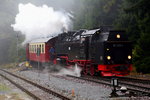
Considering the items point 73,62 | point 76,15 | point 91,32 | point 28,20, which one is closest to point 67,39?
point 73,62

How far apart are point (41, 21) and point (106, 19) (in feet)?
28.5

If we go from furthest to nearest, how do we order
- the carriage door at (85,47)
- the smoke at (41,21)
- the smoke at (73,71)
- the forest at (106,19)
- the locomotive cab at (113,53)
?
the smoke at (41,21), the forest at (106,19), the smoke at (73,71), the carriage door at (85,47), the locomotive cab at (113,53)

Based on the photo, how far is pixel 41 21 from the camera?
3475cm

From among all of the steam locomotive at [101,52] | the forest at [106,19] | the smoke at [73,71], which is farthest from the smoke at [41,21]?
the steam locomotive at [101,52]

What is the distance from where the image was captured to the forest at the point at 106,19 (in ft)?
73.2

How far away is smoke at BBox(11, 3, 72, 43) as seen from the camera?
3338 centimetres

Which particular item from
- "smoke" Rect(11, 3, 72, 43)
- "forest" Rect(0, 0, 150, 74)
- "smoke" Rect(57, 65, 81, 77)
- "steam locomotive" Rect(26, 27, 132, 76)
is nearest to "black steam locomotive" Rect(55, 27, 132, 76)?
"steam locomotive" Rect(26, 27, 132, 76)

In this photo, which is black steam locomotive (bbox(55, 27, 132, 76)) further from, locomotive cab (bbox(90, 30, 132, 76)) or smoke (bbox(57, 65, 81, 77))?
smoke (bbox(57, 65, 81, 77))

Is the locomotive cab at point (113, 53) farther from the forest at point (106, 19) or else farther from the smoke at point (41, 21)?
the smoke at point (41, 21)

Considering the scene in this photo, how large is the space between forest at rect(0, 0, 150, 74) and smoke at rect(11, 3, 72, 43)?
2026mm

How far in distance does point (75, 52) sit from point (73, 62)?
50.6 inches

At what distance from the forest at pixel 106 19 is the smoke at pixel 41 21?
2.03 meters

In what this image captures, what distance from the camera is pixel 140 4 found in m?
26.2

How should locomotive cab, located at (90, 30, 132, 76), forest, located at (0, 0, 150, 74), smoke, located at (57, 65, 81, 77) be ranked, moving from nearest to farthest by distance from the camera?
locomotive cab, located at (90, 30, 132, 76)
smoke, located at (57, 65, 81, 77)
forest, located at (0, 0, 150, 74)
